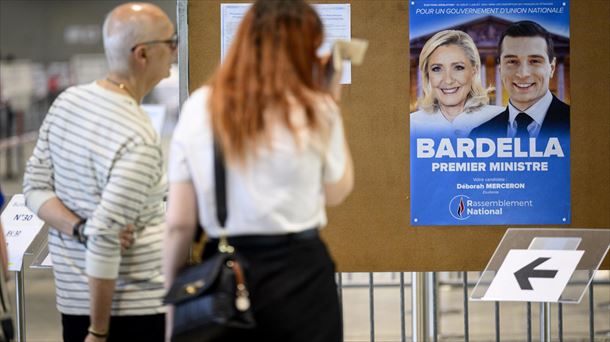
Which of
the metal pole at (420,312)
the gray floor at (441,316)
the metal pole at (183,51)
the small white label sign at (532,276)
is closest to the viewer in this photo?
the small white label sign at (532,276)

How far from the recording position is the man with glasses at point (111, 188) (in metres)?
3.24

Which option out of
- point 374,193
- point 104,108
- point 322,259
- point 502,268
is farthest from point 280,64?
point 374,193

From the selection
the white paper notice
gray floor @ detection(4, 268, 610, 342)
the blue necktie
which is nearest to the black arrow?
the blue necktie

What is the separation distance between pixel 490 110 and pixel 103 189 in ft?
6.41

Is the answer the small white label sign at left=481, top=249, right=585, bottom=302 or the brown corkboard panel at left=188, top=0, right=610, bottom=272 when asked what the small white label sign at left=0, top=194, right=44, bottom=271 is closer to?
the brown corkboard panel at left=188, top=0, right=610, bottom=272

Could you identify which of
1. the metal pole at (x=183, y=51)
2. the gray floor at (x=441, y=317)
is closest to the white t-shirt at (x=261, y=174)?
the metal pole at (x=183, y=51)

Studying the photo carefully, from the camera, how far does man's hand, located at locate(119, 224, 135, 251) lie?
3275 mm

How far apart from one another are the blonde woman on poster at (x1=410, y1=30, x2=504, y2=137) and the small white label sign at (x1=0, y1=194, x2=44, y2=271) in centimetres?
169

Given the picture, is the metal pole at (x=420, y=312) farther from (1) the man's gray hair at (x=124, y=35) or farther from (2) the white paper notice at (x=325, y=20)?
(1) the man's gray hair at (x=124, y=35)

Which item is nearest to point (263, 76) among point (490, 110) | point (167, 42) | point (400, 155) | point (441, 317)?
point (167, 42)

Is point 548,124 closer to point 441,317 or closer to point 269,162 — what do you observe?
point 269,162

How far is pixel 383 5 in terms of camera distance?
4.57 metres

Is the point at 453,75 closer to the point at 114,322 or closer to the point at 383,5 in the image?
the point at 383,5

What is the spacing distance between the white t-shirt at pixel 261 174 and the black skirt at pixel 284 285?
33mm
